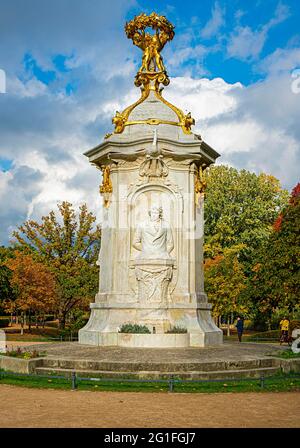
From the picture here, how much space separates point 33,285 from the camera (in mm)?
42719

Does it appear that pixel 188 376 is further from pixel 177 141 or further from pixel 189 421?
pixel 177 141

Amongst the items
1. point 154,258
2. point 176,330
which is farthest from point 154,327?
point 154,258

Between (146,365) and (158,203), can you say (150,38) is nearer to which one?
(158,203)

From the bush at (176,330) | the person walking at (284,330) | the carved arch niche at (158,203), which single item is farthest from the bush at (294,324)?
the bush at (176,330)

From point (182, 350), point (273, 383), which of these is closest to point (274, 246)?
point (182, 350)

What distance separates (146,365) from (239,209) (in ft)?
128

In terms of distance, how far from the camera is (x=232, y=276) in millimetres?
44250

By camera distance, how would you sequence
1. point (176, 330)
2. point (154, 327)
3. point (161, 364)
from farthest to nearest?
point (154, 327) → point (176, 330) → point (161, 364)

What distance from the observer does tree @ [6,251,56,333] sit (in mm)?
42250

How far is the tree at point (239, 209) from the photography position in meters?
51.0

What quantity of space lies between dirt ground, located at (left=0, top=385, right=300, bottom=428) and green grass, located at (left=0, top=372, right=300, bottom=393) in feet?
1.40

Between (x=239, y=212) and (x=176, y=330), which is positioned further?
(x=239, y=212)

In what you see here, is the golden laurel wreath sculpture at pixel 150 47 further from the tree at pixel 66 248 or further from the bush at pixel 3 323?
the bush at pixel 3 323

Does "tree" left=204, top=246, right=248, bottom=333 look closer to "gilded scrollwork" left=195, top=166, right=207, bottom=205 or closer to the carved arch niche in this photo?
"gilded scrollwork" left=195, top=166, right=207, bottom=205
